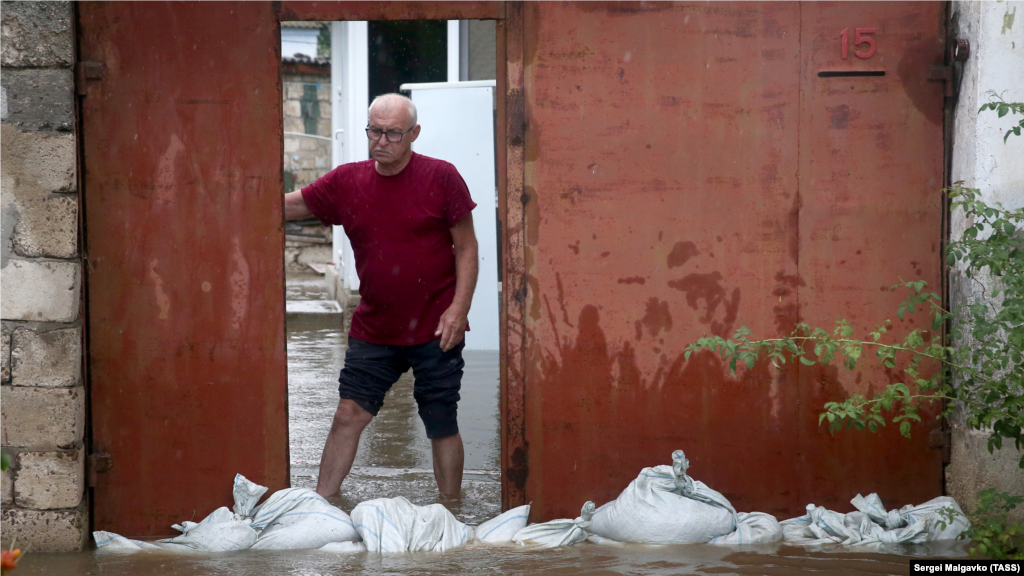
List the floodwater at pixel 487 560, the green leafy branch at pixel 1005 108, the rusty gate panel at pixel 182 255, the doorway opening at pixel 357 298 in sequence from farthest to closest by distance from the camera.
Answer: the doorway opening at pixel 357 298
the rusty gate panel at pixel 182 255
the floodwater at pixel 487 560
the green leafy branch at pixel 1005 108

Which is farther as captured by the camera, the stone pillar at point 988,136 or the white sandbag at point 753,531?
the white sandbag at point 753,531

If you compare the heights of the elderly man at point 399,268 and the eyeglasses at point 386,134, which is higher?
the eyeglasses at point 386,134

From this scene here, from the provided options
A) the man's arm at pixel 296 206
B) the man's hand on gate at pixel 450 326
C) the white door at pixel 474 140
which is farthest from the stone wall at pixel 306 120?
the man's hand on gate at pixel 450 326

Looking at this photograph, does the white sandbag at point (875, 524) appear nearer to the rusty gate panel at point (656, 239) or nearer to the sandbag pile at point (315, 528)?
the rusty gate panel at point (656, 239)

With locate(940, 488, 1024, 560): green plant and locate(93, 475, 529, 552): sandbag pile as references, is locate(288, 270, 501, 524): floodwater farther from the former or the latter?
locate(940, 488, 1024, 560): green plant

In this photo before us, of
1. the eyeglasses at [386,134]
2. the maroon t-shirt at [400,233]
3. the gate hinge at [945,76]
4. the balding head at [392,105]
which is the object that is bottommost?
the maroon t-shirt at [400,233]

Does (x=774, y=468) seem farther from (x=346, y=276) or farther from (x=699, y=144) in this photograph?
(x=346, y=276)

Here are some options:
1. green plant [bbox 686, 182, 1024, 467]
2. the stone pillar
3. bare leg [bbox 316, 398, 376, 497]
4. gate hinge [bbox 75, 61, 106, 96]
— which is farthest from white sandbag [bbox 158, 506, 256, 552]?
the stone pillar

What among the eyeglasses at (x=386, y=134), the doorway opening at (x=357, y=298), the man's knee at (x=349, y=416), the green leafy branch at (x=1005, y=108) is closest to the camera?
the green leafy branch at (x=1005, y=108)

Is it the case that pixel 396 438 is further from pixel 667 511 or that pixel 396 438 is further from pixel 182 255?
pixel 667 511

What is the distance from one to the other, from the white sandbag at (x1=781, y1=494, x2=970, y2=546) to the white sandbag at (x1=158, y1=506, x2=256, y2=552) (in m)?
2.09

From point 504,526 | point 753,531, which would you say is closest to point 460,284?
point 504,526

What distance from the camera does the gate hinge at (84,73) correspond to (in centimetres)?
362

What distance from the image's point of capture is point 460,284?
162 inches
